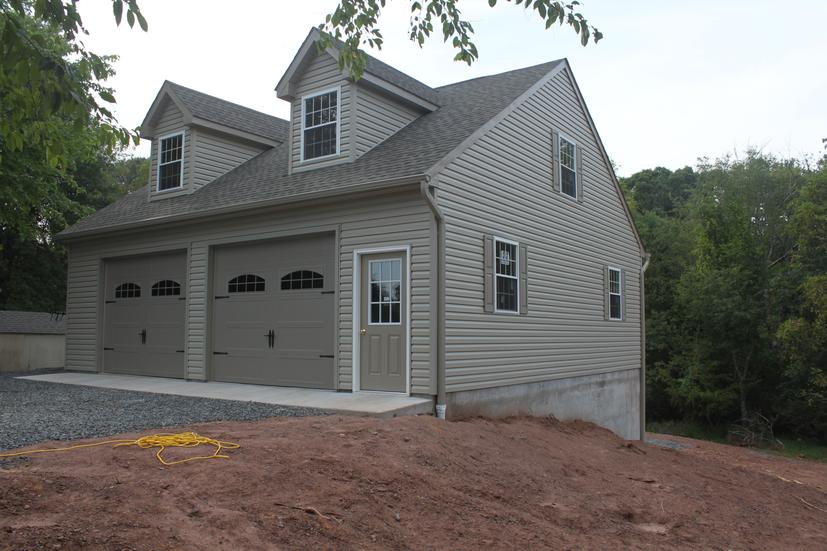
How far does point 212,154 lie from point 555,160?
7093 mm

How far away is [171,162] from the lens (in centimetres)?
1395

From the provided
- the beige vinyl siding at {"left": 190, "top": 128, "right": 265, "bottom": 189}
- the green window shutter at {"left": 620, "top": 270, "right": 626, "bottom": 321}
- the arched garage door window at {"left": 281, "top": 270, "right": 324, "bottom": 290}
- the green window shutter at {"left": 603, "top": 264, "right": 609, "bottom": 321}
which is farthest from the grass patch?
the beige vinyl siding at {"left": 190, "top": 128, "right": 265, "bottom": 189}

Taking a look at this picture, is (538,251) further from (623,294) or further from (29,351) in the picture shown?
(29,351)

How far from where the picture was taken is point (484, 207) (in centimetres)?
1032

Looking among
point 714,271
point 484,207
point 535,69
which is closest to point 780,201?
point 714,271

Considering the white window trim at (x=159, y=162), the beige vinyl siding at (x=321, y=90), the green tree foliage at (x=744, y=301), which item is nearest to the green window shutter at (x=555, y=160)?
the beige vinyl siding at (x=321, y=90)

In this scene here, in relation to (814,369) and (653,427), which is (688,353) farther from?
(814,369)

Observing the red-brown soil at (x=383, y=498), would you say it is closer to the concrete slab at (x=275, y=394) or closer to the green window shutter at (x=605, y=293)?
the concrete slab at (x=275, y=394)

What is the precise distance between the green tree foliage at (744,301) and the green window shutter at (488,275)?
14.5m

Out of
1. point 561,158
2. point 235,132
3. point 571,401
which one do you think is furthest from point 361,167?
point 571,401

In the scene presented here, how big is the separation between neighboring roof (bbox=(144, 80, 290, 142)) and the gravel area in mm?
6017

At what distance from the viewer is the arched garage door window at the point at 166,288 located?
12.8 metres

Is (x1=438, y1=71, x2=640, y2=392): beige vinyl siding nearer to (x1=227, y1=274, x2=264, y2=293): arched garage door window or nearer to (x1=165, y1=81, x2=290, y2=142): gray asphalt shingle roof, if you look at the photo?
(x1=227, y1=274, x2=264, y2=293): arched garage door window

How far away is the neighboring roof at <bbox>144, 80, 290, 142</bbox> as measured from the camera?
13.7 m
